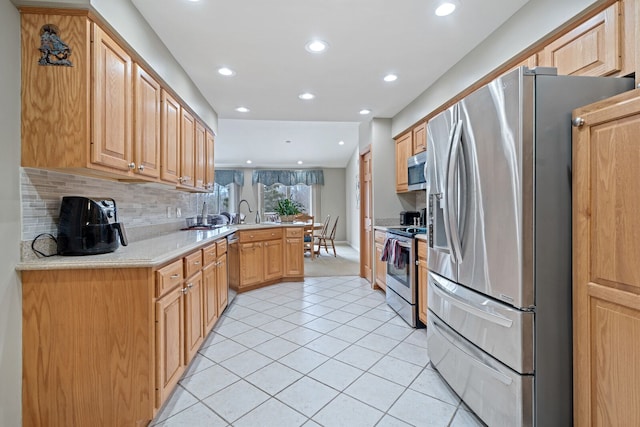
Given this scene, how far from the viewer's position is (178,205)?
3498 millimetres

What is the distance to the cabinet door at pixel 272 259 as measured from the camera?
4391mm

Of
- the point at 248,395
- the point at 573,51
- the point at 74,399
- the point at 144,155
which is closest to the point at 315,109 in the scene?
the point at 144,155

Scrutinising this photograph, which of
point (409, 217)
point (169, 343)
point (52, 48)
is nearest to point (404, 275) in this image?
point (409, 217)

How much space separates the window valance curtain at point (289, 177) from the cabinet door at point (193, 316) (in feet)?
23.8

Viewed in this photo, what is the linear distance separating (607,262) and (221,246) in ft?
9.04

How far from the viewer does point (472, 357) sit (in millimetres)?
1616

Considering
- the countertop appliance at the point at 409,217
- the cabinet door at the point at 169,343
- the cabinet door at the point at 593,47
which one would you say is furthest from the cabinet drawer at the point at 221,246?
the cabinet door at the point at 593,47

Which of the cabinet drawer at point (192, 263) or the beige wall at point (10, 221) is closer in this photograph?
the beige wall at point (10, 221)

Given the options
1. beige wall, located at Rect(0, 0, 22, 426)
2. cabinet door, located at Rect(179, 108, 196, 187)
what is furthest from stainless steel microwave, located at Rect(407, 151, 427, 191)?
beige wall, located at Rect(0, 0, 22, 426)

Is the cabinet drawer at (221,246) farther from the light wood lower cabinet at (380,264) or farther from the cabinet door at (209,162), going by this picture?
the light wood lower cabinet at (380,264)

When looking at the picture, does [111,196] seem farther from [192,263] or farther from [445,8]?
[445,8]

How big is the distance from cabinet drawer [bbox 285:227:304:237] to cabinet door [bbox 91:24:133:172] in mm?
2887

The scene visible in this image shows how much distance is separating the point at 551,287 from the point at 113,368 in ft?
6.92

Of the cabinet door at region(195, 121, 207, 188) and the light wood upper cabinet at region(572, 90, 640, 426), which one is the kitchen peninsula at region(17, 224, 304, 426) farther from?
the light wood upper cabinet at region(572, 90, 640, 426)
